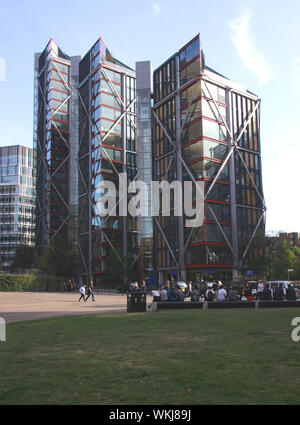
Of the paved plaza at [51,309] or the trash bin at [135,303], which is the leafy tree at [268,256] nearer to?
the paved plaza at [51,309]

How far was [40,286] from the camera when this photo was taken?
4978cm

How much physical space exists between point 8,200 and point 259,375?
13466cm

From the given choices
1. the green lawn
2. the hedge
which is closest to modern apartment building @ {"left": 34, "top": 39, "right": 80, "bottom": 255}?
the hedge

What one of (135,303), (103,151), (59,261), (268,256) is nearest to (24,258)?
(59,261)

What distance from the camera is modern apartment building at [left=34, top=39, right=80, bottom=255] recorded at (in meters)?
104

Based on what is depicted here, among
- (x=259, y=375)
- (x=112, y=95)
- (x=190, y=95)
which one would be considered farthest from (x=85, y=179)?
(x=259, y=375)

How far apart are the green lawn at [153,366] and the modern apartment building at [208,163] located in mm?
55082

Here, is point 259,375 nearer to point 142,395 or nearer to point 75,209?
point 142,395

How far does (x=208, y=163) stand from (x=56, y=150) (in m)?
51.9

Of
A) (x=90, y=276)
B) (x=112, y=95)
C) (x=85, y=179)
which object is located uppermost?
(x=112, y=95)

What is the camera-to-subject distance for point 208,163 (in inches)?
2709

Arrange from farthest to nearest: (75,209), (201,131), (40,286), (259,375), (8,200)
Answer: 1. (8,200)
2. (75,209)
3. (201,131)
4. (40,286)
5. (259,375)
